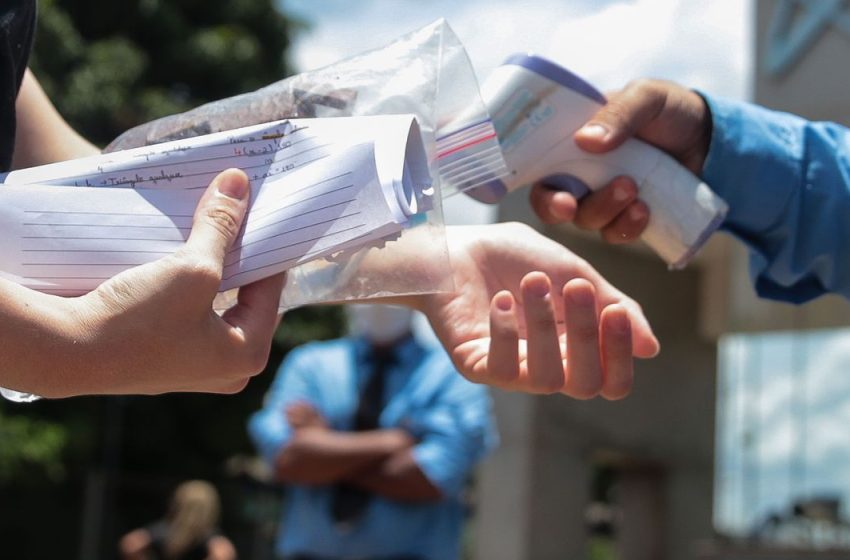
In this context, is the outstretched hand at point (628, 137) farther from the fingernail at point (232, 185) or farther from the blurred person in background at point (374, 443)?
the blurred person in background at point (374, 443)

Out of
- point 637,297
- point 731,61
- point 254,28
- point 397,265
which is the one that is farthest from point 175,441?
point 397,265

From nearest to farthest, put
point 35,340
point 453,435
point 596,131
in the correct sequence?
point 35,340 < point 596,131 < point 453,435

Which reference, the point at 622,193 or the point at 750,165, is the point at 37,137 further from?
the point at 750,165

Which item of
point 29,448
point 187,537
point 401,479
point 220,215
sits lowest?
point 29,448

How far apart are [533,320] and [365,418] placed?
213 centimetres

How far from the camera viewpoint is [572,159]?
1638mm

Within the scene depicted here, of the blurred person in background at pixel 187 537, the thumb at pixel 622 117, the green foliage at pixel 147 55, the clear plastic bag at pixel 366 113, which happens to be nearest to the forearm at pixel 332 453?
the thumb at pixel 622 117

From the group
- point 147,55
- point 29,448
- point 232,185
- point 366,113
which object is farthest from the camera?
point 147,55

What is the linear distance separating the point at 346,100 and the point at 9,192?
35 cm

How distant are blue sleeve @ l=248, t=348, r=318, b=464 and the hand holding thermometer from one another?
179 centimetres

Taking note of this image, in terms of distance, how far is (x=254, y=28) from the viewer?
14.5 meters

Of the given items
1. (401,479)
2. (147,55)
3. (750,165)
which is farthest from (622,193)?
(147,55)

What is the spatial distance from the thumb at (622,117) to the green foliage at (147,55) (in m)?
10.5

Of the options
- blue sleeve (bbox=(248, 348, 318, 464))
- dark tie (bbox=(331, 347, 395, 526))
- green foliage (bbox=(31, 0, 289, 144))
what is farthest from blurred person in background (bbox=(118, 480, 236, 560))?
green foliage (bbox=(31, 0, 289, 144))
